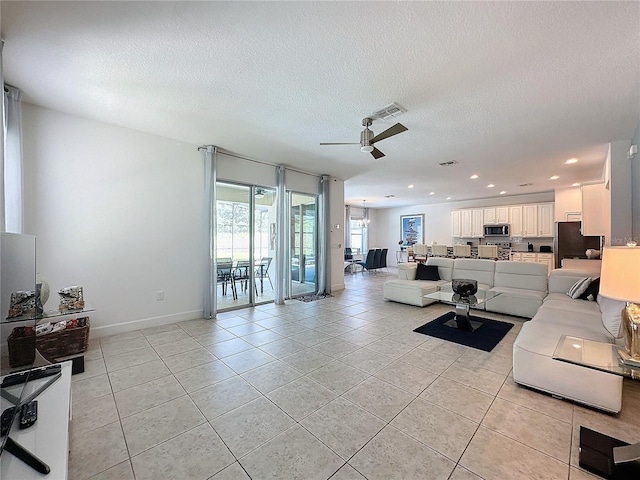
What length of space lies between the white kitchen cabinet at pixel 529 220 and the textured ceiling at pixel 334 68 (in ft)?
15.7

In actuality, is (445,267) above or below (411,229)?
below

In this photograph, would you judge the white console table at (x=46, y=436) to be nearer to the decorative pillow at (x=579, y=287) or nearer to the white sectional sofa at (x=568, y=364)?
the white sectional sofa at (x=568, y=364)

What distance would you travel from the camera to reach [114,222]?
3572mm

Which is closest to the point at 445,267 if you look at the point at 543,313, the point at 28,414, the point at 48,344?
the point at 543,313

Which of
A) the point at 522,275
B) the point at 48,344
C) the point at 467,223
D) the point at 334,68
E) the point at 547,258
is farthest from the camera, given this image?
the point at 467,223

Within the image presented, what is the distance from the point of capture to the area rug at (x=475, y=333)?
3268mm

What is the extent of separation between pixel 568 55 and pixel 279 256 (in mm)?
4581

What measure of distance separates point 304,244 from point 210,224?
2496 millimetres

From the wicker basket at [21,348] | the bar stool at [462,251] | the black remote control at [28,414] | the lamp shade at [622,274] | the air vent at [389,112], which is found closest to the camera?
the black remote control at [28,414]

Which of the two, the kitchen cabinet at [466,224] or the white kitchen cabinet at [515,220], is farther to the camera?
the kitchen cabinet at [466,224]

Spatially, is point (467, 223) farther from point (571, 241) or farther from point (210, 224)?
point (210, 224)

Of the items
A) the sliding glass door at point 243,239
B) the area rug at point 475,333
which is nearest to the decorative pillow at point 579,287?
the area rug at point 475,333

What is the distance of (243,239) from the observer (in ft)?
16.5

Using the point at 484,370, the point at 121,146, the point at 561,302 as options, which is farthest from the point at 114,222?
the point at 561,302
